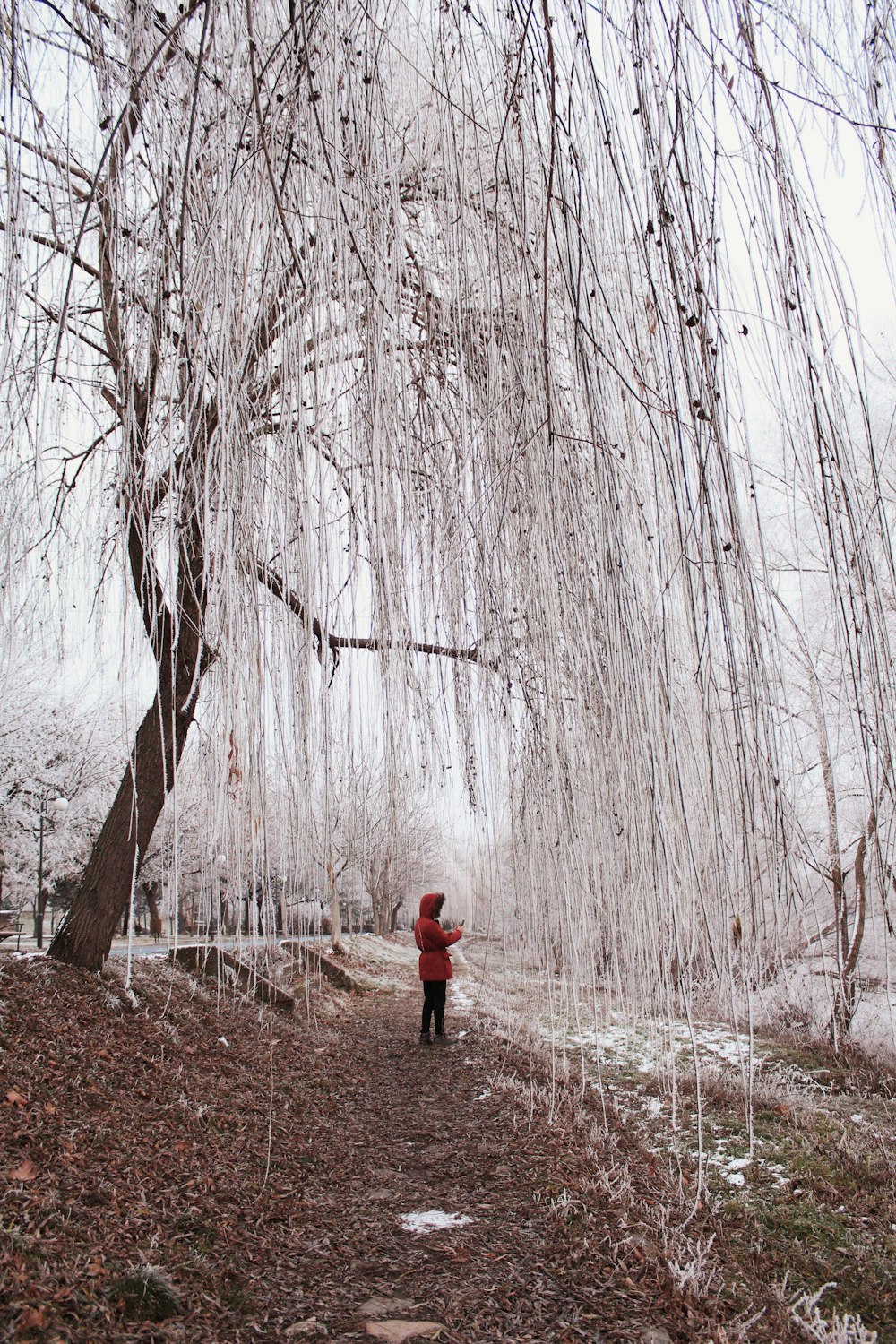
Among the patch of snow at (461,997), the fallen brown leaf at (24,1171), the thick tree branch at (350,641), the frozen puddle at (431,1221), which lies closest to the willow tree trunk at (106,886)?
the fallen brown leaf at (24,1171)

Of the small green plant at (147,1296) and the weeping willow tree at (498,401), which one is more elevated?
the weeping willow tree at (498,401)

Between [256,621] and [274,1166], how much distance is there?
2764 mm

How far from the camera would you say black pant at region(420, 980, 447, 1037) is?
239 inches

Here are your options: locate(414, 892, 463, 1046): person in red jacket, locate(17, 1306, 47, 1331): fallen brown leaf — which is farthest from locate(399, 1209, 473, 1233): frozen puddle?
locate(414, 892, 463, 1046): person in red jacket

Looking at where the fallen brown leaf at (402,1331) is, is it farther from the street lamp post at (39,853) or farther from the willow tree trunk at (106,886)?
the street lamp post at (39,853)

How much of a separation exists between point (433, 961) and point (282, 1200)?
3.10m

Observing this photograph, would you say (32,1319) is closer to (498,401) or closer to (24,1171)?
(24,1171)

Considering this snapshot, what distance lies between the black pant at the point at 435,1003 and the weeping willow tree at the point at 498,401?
4.56 metres

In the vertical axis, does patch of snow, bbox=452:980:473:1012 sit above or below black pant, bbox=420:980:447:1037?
below

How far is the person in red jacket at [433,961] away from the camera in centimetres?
595

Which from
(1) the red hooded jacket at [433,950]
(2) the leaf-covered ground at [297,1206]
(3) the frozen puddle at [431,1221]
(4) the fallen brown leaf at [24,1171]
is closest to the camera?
(2) the leaf-covered ground at [297,1206]

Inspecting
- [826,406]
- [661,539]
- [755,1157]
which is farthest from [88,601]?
[755,1157]

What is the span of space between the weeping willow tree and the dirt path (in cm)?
97

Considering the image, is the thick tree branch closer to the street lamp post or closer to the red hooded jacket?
the red hooded jacket
